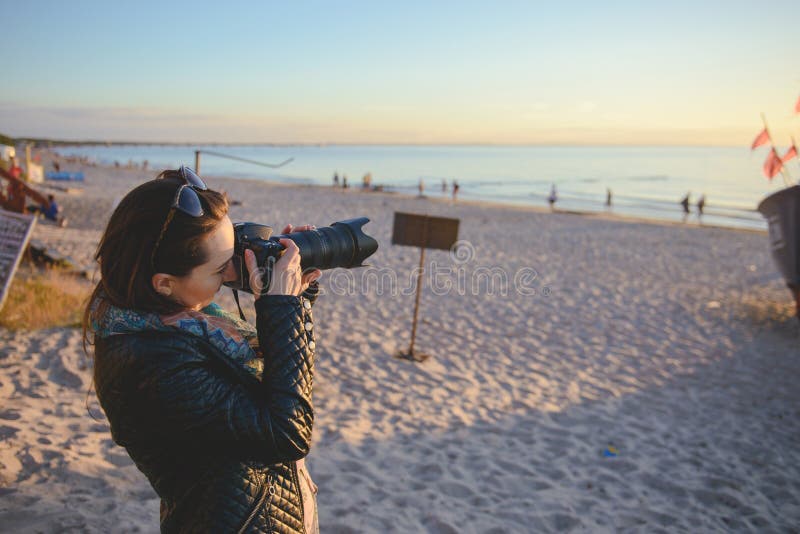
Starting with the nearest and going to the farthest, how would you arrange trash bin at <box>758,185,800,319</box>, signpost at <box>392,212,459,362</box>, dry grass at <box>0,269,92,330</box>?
1. dry grass at <box>0,269,92,330</box>
2. signpost at <box>392,212,459,362</box>
3. trash bin at <box>758,185,800,319</box>

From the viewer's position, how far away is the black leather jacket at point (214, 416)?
3.37 feet

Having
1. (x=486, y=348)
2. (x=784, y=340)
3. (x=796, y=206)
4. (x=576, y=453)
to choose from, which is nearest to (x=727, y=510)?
(x=576, y=453)

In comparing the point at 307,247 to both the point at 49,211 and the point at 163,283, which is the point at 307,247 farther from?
the point at 49,211

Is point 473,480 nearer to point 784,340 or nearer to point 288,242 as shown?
point 288,242

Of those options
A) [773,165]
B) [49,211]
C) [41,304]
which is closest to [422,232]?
[41,304]

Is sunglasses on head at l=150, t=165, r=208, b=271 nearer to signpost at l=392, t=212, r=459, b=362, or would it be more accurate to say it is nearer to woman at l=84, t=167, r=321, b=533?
woman at l=84, t=167, r=321, b=533

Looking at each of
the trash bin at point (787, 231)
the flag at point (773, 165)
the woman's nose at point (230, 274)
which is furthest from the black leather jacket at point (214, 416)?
the flag at point (773, 165)

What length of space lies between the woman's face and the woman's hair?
0.08 feet

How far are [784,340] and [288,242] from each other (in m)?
8.09

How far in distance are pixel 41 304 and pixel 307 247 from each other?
553 cm

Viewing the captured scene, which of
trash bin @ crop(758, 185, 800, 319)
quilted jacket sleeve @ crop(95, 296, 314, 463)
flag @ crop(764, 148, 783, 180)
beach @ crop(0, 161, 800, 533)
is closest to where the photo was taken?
quilted jacket sleeve @ crop(95, 296, 314, 463)

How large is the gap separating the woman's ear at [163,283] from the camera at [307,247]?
0.17m

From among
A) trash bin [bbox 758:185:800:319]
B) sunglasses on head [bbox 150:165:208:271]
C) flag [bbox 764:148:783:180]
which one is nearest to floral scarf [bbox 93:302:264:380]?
sunglasses on head [bbox 150:165:208:271]

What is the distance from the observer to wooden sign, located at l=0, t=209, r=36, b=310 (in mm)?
5027
